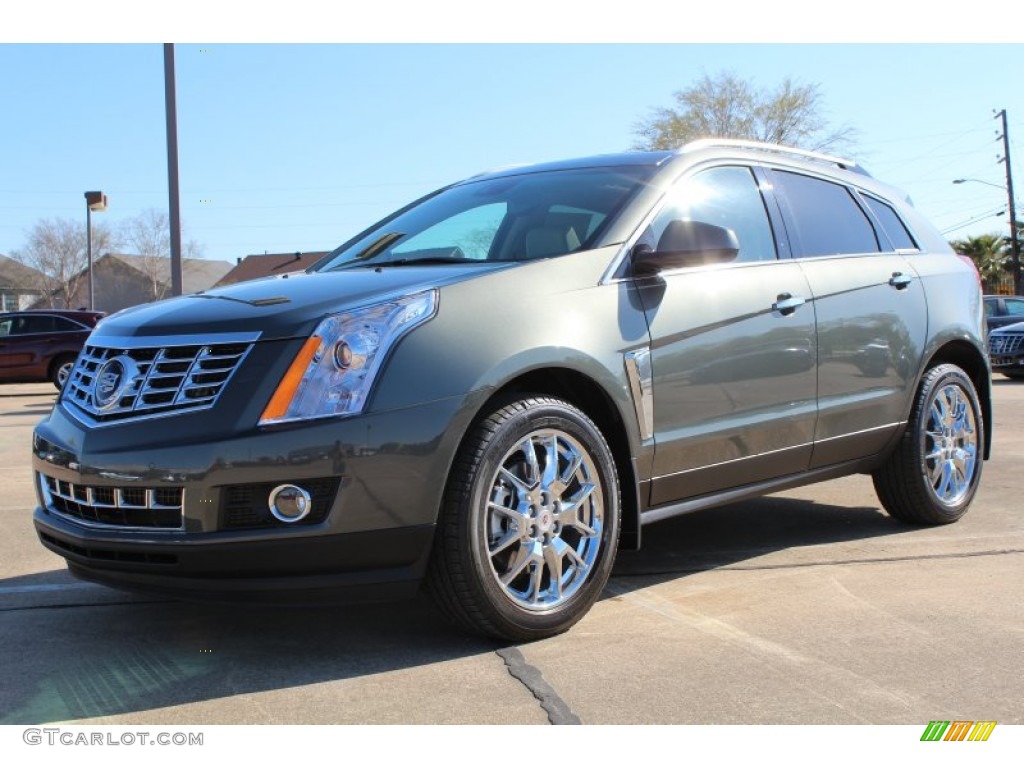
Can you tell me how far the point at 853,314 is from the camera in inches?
196

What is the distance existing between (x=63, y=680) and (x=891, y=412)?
3771mm

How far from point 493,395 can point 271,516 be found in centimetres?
82

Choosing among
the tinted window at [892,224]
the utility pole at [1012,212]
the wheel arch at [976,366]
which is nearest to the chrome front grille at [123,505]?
the tinted window at [892,224]

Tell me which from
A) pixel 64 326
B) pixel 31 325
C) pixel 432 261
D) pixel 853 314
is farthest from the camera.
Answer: pixel 64 326

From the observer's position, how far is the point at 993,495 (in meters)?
6.48

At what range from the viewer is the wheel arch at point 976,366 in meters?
5.75

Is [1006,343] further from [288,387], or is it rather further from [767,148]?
[288,387]

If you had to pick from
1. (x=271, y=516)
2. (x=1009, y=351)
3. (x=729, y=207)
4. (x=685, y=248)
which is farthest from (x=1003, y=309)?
(x=271, y=516)

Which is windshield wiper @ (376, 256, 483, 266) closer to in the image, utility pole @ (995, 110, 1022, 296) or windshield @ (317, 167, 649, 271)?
windshield @ (317, 167, 649, 271)

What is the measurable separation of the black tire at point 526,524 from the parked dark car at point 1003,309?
19923mm

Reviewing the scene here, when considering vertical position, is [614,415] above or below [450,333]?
below

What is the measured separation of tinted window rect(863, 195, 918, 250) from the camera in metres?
5.61
